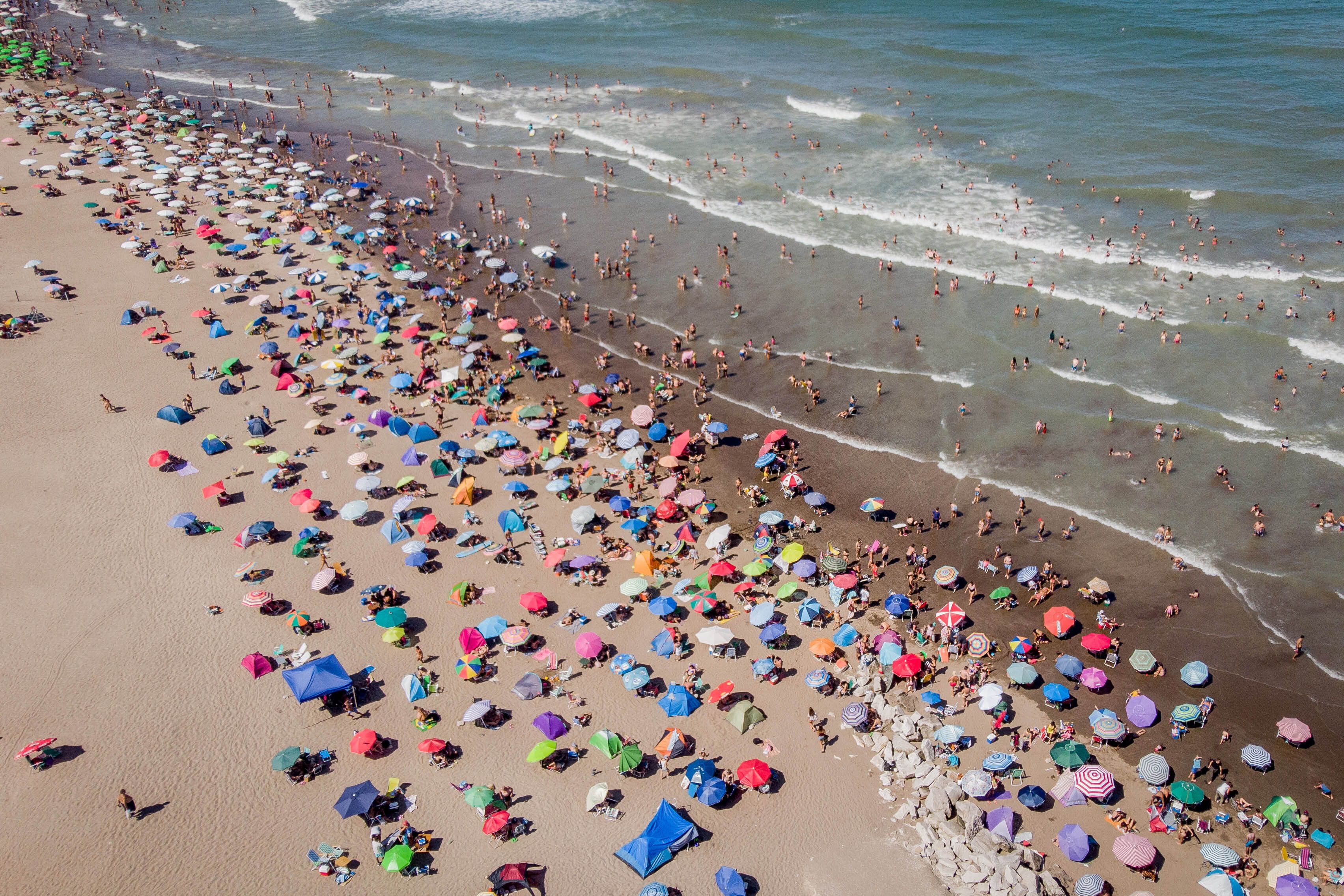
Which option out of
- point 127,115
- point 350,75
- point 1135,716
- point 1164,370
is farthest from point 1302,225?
point 127,115

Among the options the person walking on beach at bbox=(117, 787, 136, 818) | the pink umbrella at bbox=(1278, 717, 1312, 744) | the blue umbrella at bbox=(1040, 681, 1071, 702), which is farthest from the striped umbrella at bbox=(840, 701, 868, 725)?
the person walking on beach at bbox=(117, 787, 136, 818)

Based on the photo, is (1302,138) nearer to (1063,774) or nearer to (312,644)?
(1063,774)

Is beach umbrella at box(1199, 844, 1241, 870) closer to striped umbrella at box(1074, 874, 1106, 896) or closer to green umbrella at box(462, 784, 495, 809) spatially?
striped umbrella at box(1074, 874, 1106, 896)

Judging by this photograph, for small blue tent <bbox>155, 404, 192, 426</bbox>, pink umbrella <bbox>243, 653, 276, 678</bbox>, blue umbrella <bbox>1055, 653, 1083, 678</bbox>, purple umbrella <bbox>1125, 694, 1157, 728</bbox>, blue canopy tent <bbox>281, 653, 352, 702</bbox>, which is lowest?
pink umbrella <bbox>243, 653, 276, 678</bbox>

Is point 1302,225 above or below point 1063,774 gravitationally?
above

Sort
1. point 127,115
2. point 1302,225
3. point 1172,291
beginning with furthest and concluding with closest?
point 127,115 < point 1302,225 < point 1172,291

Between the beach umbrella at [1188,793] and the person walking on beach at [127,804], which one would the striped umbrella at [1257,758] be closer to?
the beach umbrella at [1188,793]

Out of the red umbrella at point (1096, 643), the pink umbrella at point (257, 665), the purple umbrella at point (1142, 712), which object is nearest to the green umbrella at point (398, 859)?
the pink umbrella at point (257, 665)
